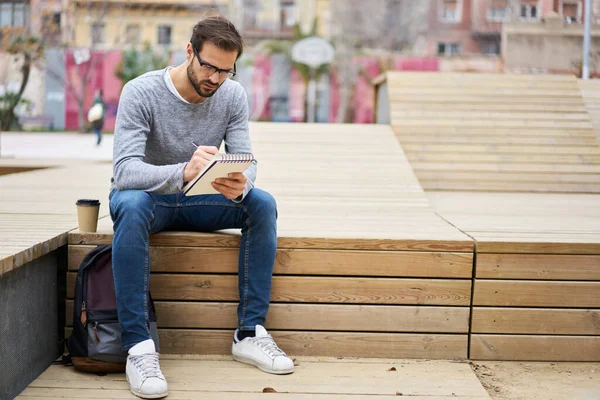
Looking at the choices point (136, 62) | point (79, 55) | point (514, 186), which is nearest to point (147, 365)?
point (514, 186)

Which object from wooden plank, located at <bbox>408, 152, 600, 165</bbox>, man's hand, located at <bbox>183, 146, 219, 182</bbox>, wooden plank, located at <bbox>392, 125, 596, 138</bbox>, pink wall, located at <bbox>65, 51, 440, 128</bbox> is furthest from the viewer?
pink wall, located at <bbox>65, 51, 440, 128</bbox>

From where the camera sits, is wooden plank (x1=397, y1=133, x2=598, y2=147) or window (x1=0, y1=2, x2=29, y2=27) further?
window (x1=0, y1=2, x2=29, y2=27)

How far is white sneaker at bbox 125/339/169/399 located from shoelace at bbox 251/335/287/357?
387mm

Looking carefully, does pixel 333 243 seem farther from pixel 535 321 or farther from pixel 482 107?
pixel 482 107

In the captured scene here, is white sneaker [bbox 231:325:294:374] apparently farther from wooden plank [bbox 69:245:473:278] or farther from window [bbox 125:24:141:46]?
window [bbox 125:24:141:46]

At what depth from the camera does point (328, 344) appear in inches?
111

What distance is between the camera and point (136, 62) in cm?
2741

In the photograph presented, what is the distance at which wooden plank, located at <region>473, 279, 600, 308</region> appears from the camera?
2.81 meters

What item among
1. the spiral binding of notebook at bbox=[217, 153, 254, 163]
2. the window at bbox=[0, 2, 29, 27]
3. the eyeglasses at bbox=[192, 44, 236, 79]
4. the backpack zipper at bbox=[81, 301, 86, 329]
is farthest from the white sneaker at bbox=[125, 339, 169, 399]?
the window at bbox=[0, 2, 29, 27]

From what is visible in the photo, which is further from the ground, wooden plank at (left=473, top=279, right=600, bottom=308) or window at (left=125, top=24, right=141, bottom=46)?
window at (left=125, top=24, right=141, bottom=46)

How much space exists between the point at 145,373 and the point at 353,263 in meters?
0.92

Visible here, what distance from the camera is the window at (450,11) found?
30703 millimetres

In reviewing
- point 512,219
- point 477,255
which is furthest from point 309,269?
point 512,219

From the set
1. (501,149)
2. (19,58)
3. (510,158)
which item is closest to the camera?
(510,158)
